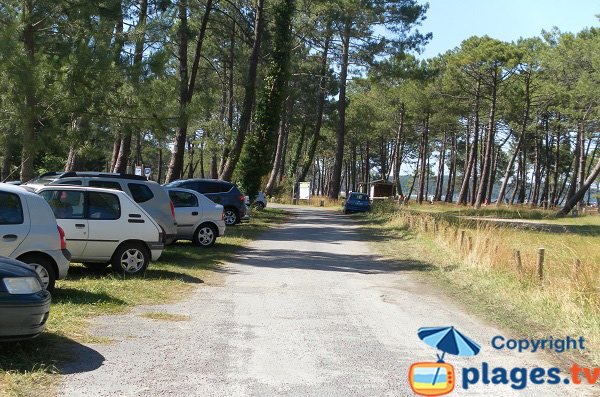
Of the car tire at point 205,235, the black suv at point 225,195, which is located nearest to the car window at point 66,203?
the car tire at point 205,235

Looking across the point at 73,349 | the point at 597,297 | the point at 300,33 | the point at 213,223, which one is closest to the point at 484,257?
the point at 597,297

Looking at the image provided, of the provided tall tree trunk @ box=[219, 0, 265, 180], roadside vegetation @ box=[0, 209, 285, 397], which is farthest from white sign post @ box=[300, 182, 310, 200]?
roadside vegetation @ box=[0, 209, 285, 397]

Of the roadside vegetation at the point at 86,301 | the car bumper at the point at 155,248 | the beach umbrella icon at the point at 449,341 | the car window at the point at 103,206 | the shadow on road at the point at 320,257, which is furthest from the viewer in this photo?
the shadow on road at the point at 320,257

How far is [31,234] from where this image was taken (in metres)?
8.79

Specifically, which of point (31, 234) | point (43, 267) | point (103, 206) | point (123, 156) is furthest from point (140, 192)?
point (123, 156)

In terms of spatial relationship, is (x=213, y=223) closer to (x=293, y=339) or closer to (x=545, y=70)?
(x=293, y=339)

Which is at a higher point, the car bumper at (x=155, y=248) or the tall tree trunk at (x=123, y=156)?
the tall tree trunk at (x=123, y=156)

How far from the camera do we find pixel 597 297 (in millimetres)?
9680

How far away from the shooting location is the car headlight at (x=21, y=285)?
6.09m

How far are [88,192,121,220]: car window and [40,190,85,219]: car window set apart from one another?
15 centimetres

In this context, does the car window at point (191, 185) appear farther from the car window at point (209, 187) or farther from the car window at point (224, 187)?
the car window at point (224, 187)

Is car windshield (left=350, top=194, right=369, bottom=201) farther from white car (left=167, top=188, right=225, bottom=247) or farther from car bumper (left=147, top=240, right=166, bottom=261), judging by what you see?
car bumper (left=147, top=240, right=166, bottom=261)

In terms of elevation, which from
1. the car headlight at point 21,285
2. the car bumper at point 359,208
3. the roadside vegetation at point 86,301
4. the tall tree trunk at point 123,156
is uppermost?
the tall tree trunk at point 123,156

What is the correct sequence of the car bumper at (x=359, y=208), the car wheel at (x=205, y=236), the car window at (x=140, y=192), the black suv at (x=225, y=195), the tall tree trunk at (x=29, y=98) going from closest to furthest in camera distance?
the tall tree trunk at (x=29, y=98)
the car window at (x=140, y=192)
the car wheel at (x=205, y=236)
the black suv at (x=225, y=195)
the car bumper at (x=359, y=208)
